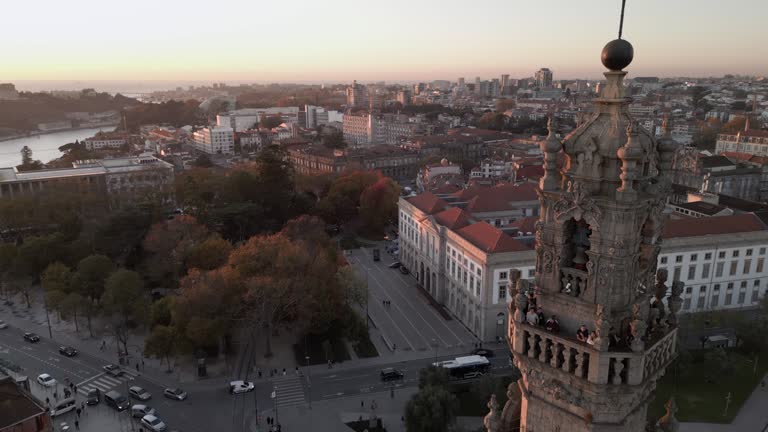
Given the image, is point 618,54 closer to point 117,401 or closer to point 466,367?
point 466,367

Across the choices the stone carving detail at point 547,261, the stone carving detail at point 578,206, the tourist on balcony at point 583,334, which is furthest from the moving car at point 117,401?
the stone carving detail at point 578,206

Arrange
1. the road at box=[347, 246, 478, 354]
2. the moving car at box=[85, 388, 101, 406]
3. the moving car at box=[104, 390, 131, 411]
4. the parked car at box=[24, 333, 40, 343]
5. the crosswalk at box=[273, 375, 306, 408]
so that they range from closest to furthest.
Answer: the moving car at box=[104, 390, 131, 411] < the moving car at box=[85, 388, 101, 406] < the crosswalk at box=[273, 375, 306, 408] < the road at box=[347, 246, 478, 354] < the parked car at box=[24, 333, 40, 343]

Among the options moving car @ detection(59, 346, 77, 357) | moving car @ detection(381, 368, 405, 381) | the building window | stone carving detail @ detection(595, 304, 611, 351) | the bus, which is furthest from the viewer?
the building window

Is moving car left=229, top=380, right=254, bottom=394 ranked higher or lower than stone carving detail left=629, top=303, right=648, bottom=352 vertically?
lower

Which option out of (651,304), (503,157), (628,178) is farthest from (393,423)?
(503,157)

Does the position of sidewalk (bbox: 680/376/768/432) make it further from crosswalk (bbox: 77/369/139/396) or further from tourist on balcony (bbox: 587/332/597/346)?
crosswalk (bbox: 77/369/139/396)

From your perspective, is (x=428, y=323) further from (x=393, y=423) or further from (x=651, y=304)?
(x=651, y=304)

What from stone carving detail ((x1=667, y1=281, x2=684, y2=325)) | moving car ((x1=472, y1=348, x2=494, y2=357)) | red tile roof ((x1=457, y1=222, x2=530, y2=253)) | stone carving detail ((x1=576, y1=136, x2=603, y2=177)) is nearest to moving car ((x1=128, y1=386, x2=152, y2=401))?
moving car ((x1=472, y1=348, x2=494, y2=357))

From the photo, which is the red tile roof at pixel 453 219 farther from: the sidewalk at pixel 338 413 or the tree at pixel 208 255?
the tree at pixel 208 255
